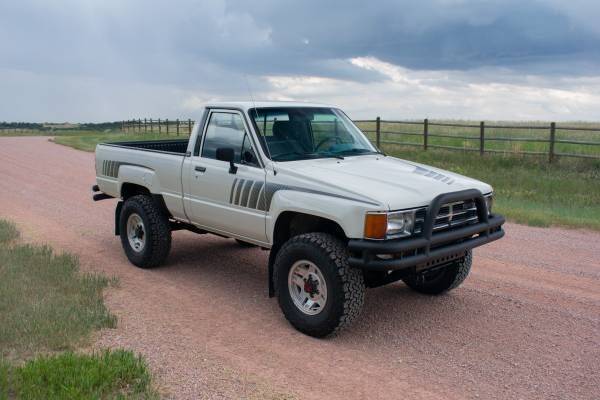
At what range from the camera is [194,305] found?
587 cm

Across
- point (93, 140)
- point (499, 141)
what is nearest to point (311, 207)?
point (499, 141)

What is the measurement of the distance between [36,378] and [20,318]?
131cm

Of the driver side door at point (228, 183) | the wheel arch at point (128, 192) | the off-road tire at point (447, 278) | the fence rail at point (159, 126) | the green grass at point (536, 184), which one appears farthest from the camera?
the fence rail at point (159, 126)

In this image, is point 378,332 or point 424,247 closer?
point 424,247

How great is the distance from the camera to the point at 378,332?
5.22 meters

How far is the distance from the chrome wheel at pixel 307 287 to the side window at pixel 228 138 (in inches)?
45.2

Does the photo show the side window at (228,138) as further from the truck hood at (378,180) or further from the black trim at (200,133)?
the truck hood at (378,180)

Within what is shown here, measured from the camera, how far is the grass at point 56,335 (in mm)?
3922

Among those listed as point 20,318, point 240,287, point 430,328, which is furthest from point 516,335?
point 20,318

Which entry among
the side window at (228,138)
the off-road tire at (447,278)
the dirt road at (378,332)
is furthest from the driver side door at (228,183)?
the off-road tire at (447,278)

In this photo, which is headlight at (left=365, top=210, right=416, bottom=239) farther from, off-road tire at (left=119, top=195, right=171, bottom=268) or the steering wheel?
off-road tire at (left=119, top=195, right=171, bottom=268)

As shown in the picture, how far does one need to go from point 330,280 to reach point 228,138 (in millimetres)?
2055

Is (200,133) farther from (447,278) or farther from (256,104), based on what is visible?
(447,278)

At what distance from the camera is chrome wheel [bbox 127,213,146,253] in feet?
23.7
